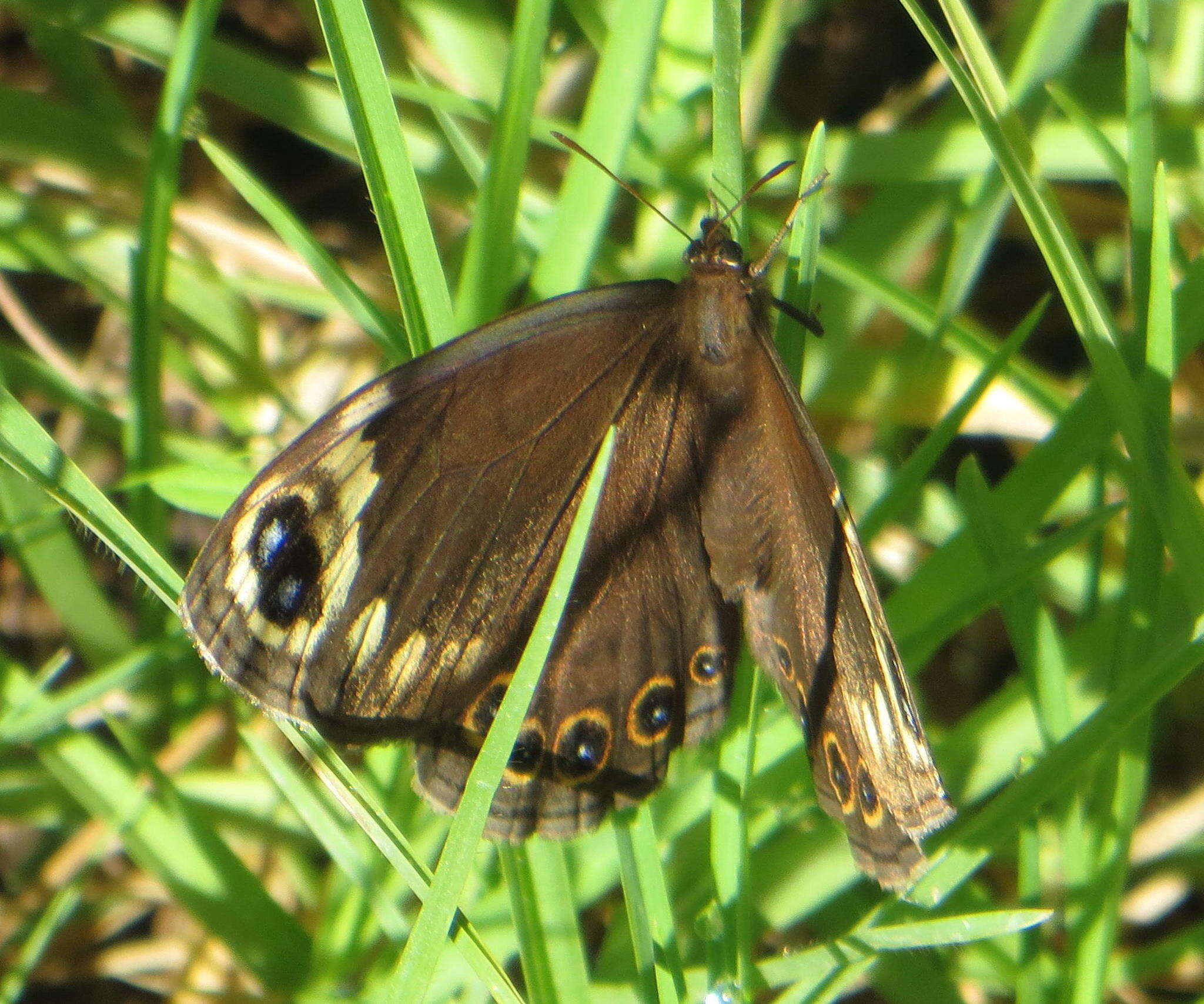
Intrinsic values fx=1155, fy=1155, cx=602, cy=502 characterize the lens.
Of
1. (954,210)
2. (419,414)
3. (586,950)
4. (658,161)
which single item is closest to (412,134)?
Answer: (658,161)

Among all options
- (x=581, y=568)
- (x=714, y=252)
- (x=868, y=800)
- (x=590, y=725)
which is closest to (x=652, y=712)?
(x=590, y=725)

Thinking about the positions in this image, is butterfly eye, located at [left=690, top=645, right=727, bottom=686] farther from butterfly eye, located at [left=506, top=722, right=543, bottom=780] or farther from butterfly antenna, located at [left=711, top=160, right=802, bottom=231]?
butterfly antenna, located at [left=711, top=160, right=802, bottom=231]

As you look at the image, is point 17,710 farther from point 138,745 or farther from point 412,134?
point 412,134

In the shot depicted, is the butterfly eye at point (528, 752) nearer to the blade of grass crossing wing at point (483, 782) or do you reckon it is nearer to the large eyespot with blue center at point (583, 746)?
the large eyespot with blue center at point (583, 746)

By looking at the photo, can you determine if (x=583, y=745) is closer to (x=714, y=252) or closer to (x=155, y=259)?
(x=714, y=252)

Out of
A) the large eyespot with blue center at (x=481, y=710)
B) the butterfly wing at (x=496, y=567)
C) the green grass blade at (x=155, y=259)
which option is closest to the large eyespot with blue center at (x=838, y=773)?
the butterfly wing at (x=496, y=567)

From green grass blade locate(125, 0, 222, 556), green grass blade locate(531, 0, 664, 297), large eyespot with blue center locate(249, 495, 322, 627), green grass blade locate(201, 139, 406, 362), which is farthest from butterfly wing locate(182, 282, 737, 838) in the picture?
green grass blade locate(125, 0, 222, 556)
